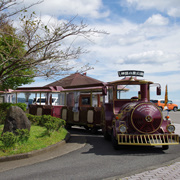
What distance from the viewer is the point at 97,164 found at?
6746 millimetres

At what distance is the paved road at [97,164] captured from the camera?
19.1 ft

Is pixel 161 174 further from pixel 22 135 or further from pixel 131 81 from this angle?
pixel 131 81

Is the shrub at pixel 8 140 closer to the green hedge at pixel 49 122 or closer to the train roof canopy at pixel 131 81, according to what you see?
the green hedge at pixel 49 122

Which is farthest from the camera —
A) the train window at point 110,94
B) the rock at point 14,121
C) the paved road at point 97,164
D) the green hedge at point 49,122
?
the train window at point 110,94

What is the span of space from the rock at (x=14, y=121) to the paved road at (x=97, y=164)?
2240mm

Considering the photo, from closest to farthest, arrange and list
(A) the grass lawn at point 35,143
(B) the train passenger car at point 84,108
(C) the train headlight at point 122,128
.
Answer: (A) the grass lawn at point 35,143, (C) the train headlight at point 122,128, (B) the train passenger car at point 84,108

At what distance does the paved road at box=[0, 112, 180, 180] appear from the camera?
5.81m

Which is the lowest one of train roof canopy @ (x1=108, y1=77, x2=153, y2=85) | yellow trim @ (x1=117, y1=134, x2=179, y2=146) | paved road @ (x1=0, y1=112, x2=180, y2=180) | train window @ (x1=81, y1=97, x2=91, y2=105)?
paved road @ (x1=0, y1=112, x2=180, y2=180)

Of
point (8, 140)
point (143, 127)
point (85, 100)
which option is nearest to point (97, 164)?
point (143, 127)

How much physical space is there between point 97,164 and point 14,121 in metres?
3.83

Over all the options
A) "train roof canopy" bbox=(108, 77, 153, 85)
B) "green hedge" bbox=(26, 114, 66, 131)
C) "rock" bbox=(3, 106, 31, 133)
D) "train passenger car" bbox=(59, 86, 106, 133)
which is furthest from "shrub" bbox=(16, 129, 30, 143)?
"train passenger car" bbox=(59, 86, 106, 133)

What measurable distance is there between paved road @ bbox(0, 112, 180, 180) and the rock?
2.24m

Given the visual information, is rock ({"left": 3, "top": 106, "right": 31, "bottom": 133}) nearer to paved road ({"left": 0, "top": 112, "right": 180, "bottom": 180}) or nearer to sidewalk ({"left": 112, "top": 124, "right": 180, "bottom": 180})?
paved road ({"left": 0, "top": 112, "right": 180, "bottom": 180})

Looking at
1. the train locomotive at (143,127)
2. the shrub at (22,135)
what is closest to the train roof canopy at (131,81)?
the train locomotive at (143,127)
